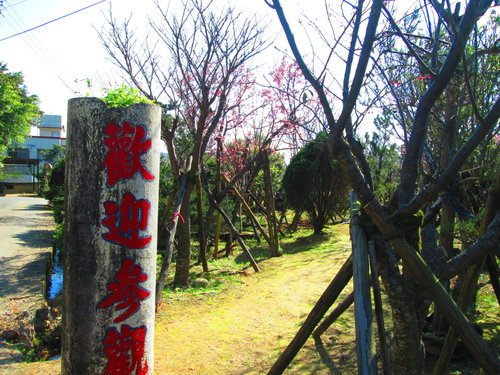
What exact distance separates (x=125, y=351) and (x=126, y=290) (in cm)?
51

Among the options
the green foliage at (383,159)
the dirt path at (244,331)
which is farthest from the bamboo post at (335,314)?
the green foliage at (383,159)

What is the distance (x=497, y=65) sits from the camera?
4711 mm

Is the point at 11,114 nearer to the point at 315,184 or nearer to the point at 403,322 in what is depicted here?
the point at 315,184

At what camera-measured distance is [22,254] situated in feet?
29.9

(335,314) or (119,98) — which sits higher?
(119,98)

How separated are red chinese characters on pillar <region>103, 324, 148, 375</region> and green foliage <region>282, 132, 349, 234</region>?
28.6 ft

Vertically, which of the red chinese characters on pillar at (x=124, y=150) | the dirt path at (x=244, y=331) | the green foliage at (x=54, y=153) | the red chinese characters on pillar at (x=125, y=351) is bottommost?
the dirt path at (x=244, y=331)

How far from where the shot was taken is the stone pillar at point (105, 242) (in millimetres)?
3213

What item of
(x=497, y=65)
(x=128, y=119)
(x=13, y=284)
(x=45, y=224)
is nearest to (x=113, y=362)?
(x=128, y=119)

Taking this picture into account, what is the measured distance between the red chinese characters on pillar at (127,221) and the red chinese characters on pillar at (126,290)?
0.18m

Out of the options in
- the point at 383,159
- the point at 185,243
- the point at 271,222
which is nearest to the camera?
the point at 185,243

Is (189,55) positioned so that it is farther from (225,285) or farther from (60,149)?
(60,149)

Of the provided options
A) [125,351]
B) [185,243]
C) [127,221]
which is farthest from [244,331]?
[127,221]

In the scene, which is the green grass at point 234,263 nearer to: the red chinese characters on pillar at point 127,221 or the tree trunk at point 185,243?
the tree trunk at point 185,243
